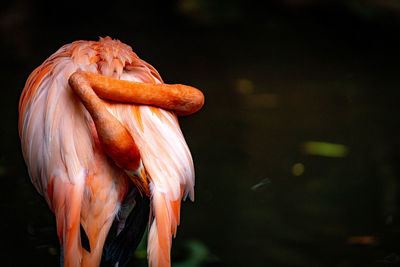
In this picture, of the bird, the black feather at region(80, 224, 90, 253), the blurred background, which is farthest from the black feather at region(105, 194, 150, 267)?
the blurred background

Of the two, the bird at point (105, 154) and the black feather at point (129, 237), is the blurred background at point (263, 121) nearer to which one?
the black feather at point (129, 237)

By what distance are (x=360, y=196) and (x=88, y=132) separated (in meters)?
1.55

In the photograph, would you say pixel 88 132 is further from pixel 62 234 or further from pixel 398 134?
pixel 398 134

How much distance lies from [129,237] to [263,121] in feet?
5.82

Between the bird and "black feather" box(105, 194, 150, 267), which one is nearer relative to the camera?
the bird

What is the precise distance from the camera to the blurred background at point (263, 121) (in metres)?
1.96

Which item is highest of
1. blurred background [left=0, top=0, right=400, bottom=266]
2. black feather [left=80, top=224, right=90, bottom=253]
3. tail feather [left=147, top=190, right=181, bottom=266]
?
tail feather [left=147, top=190, right=181, bottom=266]

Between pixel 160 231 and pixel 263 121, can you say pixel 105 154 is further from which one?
pixel 263 121

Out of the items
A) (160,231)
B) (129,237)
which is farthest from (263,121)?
(160,231)

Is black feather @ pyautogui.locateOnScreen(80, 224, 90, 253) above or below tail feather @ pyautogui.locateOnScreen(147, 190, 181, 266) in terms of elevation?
below

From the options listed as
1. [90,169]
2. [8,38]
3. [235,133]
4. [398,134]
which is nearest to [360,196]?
[398,134]

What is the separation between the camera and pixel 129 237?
1266mm

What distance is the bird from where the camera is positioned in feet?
3.58

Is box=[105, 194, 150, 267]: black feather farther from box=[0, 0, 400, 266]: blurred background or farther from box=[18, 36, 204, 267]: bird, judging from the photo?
box=[0, 0, 400, 266]: blurred background
